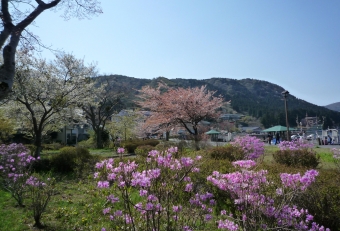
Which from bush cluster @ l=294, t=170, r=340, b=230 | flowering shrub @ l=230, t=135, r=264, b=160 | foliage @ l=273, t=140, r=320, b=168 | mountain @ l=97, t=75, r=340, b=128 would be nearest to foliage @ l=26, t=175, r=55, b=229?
bush cluster @ l=294, t=170, r=340, b=230

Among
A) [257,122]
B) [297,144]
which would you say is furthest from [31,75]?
[257,122]

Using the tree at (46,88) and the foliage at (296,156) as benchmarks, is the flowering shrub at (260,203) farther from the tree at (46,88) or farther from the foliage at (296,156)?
the tree at (46,88)

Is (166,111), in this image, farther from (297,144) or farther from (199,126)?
(297,144)

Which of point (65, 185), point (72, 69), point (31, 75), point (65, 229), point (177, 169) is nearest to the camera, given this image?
point (177, 169)

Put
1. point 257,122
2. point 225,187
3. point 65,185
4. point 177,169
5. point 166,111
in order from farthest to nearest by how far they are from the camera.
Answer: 1. point 257,122
2. point 166,111
3. point 65,185
4. point 225,187
5. point 177,169

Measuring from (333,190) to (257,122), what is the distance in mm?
114514

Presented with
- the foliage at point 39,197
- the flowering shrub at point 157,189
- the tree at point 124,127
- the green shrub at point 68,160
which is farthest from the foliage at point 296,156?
the tree at point 124,127

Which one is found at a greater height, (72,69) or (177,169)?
(72,69)

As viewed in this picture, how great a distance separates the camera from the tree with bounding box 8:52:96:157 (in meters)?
12.6

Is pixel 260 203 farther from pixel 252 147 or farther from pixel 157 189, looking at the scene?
pixel 252 147

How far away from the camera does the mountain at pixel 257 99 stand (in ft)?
294

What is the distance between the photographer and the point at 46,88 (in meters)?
14.0

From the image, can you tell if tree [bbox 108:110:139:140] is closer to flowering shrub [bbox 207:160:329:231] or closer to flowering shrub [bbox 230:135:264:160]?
flowering shrub [bbox 230:135:264:160]

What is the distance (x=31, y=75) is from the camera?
564 inches
